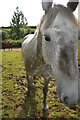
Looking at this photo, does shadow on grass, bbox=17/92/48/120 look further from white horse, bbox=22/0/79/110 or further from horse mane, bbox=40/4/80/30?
horse mane, bbox=40/4/80/30

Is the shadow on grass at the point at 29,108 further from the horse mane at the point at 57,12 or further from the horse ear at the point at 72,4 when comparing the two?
the horse ear at the point at 72,4

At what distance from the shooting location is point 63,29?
124 cm

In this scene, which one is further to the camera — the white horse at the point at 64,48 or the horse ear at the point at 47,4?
the horse ear at the point at 47,4

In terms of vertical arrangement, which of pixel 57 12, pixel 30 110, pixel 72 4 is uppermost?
pixel 72 4

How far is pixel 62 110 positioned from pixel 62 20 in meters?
2.46

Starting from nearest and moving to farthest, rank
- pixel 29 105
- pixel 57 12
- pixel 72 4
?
pixel 57 12
pixel 72 4
pixel 29 105

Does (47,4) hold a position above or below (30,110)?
above

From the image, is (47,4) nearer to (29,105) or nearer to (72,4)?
(72,4)

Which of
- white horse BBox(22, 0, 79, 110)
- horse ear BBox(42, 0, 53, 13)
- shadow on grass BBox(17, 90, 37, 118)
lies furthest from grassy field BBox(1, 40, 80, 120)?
horse ear BBox(42, 0, 53, 13)

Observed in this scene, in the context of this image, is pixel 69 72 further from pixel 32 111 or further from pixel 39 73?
pixel 32 111

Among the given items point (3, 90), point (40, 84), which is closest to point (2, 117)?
point (3, 90)

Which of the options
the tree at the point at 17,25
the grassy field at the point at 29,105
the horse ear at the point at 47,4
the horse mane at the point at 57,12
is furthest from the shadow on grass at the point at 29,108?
the tree at the point at 17,25

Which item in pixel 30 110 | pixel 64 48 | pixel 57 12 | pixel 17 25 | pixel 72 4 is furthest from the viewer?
pixel 17 25

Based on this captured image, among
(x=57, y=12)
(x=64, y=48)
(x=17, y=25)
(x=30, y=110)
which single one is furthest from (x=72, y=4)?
(x=17, y=25)
